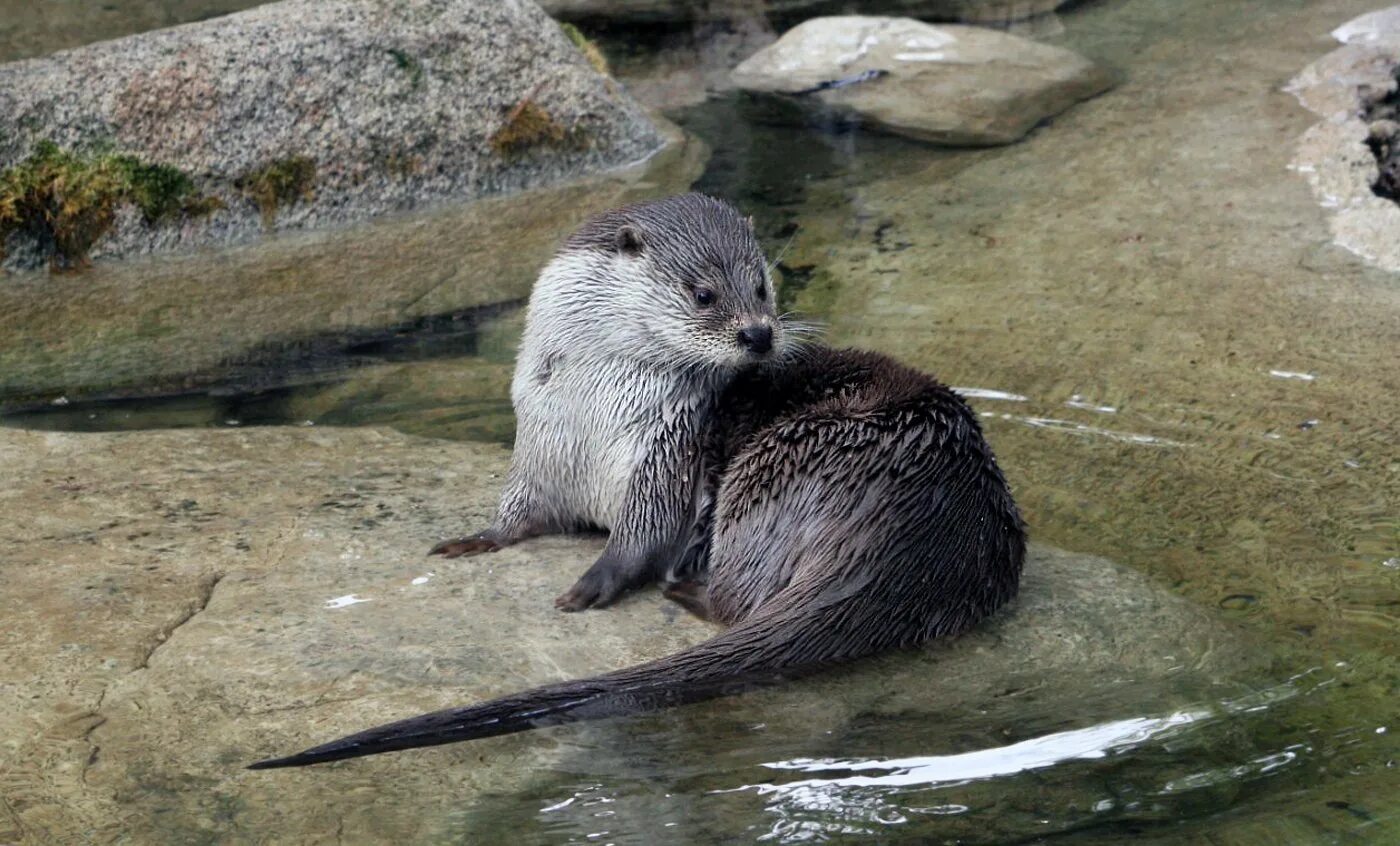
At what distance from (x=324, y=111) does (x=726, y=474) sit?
3.63 metres

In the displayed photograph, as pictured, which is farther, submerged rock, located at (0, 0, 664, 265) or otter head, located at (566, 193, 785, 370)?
submerged rock, located at (0, 0, 664, 265)

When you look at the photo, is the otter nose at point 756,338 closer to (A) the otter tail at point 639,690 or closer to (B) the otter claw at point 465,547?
(A) the otter tail at point 639,690

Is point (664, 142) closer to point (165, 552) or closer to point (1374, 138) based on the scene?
point (1374, 138)

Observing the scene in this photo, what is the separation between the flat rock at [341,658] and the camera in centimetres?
255

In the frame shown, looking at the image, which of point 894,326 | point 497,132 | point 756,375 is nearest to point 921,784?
point 756,375

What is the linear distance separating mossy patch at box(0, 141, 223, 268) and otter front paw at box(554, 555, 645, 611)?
3.44 m

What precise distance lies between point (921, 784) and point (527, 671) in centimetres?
76

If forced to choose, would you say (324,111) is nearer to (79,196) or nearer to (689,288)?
(79,196)

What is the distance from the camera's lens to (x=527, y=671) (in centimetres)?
295

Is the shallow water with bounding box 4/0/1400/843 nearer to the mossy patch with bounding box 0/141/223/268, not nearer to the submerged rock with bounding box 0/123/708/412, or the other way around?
the submerged rock with bounding box 0/123/708/412

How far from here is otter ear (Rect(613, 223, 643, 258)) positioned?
3.55 meters

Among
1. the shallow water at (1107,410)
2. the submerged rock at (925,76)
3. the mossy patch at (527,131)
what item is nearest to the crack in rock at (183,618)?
the shallow water at (1107,410)

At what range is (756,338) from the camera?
11.0ft

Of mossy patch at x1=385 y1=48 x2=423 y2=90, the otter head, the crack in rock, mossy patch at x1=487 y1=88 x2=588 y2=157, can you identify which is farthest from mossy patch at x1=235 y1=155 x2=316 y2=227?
the crack in rock
